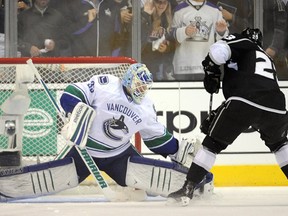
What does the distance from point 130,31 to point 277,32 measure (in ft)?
3.80

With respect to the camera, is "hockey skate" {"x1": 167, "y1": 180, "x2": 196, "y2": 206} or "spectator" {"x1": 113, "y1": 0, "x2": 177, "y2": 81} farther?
"spectator" {"x1": 113, "y1": 0, "x2": 177, "y2": 81}

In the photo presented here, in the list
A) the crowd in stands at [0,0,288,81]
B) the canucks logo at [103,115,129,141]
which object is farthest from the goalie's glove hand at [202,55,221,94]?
the crowd in stands at [0,0,288,81]

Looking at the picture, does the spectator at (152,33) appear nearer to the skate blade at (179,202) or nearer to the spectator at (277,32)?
the spectator at (277,32)

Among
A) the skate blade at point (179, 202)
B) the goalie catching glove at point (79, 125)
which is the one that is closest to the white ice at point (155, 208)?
the skate blade at point (179, 202)

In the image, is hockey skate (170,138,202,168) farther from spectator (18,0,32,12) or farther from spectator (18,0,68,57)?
spectator (18,0,32,12)

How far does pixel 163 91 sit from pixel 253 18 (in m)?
1.04

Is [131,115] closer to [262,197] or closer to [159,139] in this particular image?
[159,139]

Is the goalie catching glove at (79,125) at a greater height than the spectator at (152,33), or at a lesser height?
lesser

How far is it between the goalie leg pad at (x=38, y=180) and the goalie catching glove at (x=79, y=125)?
12.6 inches

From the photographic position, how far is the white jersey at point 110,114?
410cm

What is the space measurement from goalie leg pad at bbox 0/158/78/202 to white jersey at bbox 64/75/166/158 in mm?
171

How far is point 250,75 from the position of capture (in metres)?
3.96

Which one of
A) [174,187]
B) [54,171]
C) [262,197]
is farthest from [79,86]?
[262,197]

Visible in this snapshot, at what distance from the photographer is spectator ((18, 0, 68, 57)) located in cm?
591
